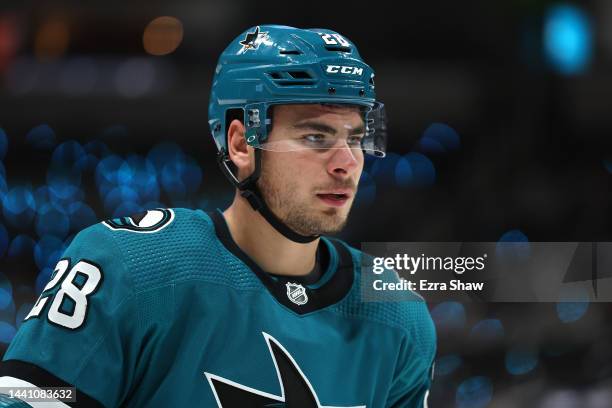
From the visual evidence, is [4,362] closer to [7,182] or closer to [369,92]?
[369,92]

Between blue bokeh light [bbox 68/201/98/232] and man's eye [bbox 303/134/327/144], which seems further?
blue bokeh light [bbox 68/201/98/232]

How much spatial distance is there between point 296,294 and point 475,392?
190 centimetres

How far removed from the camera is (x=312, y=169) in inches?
76.5

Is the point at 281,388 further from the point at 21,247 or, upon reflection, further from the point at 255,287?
the point at 21,247

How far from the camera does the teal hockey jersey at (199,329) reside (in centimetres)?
171

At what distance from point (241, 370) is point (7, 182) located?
8.90 feet

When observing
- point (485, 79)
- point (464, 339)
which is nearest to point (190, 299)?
point (464, 339)

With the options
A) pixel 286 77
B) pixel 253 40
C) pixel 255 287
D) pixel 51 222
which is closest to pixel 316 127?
pixel 286 77

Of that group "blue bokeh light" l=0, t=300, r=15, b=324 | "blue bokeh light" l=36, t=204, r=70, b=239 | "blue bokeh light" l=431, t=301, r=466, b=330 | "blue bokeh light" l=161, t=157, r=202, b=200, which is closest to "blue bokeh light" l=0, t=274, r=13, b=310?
"blue bokeh light" l=0, t=300, r=15, b=324

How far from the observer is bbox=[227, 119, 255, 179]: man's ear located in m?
2.04

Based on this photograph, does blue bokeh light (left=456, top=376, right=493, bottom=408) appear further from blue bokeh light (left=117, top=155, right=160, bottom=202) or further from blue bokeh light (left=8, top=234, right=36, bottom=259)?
blue bokeh light (left=8, top=234, right=36, bottom=259)

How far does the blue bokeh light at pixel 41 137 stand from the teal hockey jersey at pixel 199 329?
2312mm

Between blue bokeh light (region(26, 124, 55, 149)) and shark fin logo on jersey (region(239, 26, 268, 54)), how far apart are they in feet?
7.47

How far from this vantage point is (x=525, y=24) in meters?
4.46
